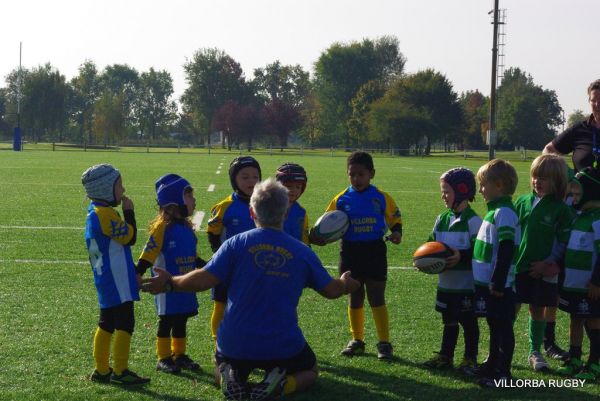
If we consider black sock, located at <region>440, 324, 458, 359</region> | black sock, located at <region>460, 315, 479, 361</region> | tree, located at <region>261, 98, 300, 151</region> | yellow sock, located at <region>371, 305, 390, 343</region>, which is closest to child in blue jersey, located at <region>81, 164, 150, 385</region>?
yellow sock, located at <region>371, 305, 390, 343</region>

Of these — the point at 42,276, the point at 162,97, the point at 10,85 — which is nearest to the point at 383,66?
the point at 162,97

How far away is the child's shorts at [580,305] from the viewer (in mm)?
5465

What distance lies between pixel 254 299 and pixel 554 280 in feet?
8.44

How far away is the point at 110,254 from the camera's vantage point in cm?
518

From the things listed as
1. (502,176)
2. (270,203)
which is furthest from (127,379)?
(502,176)

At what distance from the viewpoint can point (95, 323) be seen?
668cm

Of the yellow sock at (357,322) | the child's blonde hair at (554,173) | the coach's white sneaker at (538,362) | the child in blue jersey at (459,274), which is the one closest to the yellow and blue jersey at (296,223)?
the yellow sock at (357,322)

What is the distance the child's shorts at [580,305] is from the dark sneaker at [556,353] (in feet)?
1.65

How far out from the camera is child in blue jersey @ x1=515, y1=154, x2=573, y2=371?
17.9 feet

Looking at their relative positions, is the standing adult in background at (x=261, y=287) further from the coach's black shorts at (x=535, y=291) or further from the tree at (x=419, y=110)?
the tree at (x=419, y=110)

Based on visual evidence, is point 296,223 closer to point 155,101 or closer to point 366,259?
point 366,259

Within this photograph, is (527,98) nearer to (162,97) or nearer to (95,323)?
(162,97)

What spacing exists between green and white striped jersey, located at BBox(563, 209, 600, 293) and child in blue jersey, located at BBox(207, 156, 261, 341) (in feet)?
8.20

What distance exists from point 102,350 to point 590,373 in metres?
3.57
